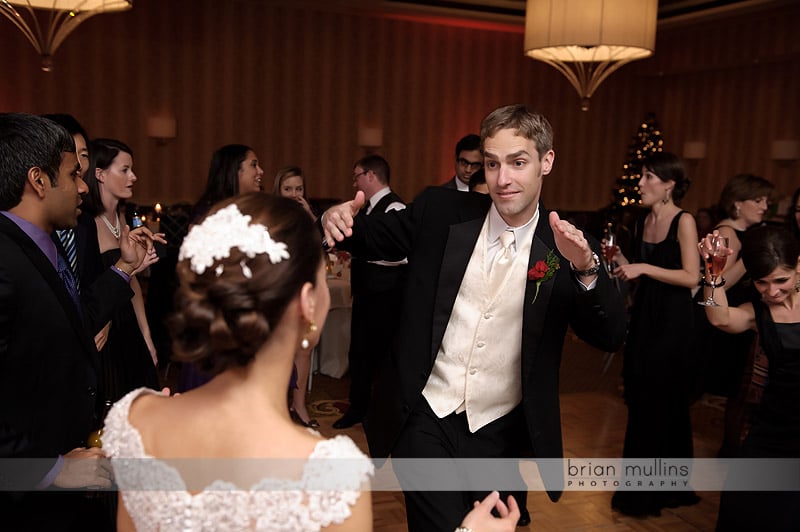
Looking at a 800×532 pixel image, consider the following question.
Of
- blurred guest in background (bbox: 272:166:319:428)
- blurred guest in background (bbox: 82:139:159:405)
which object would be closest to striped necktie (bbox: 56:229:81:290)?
blurred guest in background (bbox: 82:139:159:405)

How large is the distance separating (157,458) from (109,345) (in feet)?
7.06

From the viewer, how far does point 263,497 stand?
48.5 inches

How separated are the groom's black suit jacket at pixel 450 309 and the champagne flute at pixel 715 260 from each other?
80 cm

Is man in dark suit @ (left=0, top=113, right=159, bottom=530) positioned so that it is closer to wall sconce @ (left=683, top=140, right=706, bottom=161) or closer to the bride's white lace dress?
the bride's white lace dress

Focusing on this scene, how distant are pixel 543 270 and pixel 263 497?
1339 mm

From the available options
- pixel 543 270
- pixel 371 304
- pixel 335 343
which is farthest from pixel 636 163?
pixel 543 270

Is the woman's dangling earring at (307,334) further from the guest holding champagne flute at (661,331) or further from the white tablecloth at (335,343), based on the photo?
the white tablecloth at (335,343)

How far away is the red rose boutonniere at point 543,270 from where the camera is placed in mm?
2312

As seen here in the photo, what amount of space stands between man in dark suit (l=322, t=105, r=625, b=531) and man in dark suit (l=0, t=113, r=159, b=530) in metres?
0.79

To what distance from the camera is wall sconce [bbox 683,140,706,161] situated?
11133 millimetres

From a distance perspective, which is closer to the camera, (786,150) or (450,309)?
(450,309)

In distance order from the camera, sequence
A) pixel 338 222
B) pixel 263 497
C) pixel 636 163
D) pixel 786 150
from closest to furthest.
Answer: pixel 263 497 → pixel 338 222 → pixel 786 150 → pixel 636 163

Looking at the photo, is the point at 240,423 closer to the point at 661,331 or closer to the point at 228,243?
the point at 228,243

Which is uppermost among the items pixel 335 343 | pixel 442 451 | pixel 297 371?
pixel 442 451
